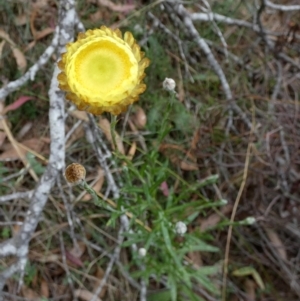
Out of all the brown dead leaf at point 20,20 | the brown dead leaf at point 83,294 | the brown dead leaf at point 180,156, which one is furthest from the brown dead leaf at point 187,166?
the brown dead leaf at point 20,20

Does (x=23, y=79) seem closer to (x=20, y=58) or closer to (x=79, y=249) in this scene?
(x=20, y=58)

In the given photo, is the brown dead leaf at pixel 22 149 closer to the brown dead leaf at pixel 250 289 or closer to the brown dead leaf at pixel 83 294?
the brown dead leaf at pixel 83 294

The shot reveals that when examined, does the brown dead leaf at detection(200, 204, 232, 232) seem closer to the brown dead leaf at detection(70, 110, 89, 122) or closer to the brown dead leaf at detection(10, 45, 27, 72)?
the brown dead leaf at detection(70, 110, 89, 122)

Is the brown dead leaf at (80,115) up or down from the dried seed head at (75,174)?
down

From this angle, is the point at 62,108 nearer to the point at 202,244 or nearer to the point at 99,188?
the point at 99,188

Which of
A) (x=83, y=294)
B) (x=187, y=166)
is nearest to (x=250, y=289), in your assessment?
(x=187, y=166)
